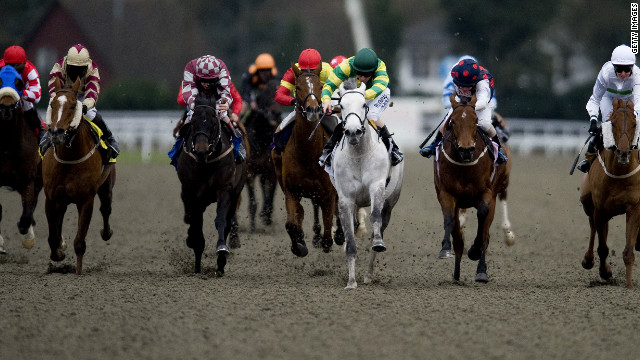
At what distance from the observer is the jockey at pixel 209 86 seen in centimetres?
1021

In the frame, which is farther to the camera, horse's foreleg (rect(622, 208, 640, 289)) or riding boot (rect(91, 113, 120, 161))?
riding boot (rect(91, 113, 120, 161))

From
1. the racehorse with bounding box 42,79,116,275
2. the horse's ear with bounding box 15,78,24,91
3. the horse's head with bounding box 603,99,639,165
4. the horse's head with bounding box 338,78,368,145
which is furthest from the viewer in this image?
the horse's ear with bounding box 15,78,24,91

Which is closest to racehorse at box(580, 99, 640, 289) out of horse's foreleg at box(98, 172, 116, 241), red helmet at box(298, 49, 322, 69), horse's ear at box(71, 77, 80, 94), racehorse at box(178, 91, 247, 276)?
red helmet at box(298, 49, 322, 69)

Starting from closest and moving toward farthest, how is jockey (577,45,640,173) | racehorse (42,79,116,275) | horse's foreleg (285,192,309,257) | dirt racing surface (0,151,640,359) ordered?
dirt racing surface (0,151,640,359)
jockey (577,45,640,173)
racehorse (42,79,116,275)
horse's foreleg (285,192,309,257)

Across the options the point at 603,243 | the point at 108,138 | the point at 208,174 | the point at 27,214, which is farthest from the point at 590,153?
the point at 27,214

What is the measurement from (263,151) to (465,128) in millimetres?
4947

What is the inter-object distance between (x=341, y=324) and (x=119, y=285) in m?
2.69

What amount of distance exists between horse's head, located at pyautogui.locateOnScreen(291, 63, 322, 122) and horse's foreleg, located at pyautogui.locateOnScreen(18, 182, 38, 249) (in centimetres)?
336

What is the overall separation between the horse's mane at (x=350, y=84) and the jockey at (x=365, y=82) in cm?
13

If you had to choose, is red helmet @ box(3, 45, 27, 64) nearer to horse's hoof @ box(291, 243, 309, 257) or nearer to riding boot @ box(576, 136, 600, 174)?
horse's hoof @ box(291, 243, 309, 257)

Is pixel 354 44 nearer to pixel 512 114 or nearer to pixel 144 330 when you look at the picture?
pixel 512 114

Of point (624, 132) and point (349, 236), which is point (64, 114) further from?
point (624, 132)

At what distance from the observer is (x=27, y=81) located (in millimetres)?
11297

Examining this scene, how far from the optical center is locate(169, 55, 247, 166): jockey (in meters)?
10.2
